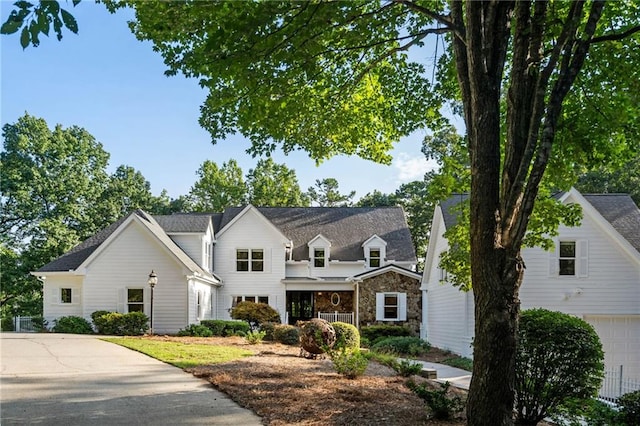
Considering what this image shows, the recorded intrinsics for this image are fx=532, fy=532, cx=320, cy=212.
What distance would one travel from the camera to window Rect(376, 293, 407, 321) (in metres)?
28.3

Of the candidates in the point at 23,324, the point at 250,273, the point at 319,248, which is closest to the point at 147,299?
the point at 250,273

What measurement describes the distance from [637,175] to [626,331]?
20.9 metres

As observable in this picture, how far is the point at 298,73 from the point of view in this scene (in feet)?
25.1

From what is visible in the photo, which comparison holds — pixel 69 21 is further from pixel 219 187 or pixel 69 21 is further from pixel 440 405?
pixel 219 187

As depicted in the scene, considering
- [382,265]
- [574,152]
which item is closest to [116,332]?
[382,265]

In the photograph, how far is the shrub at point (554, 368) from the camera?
733 centimetres

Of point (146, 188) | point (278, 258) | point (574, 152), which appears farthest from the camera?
point (146, 188)

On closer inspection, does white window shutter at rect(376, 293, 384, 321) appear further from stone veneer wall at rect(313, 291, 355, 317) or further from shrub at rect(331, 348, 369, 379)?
shrub at rect(331, 348, 369, 379)

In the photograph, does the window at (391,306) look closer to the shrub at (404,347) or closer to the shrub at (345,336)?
the shrub at (404,347)

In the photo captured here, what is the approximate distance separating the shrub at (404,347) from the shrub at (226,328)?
18.8 feet

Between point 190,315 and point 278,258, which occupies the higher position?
point 278,258

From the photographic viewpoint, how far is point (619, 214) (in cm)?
2075

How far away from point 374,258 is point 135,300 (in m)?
13.6

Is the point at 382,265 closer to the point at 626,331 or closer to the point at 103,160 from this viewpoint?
the point at 626,331
